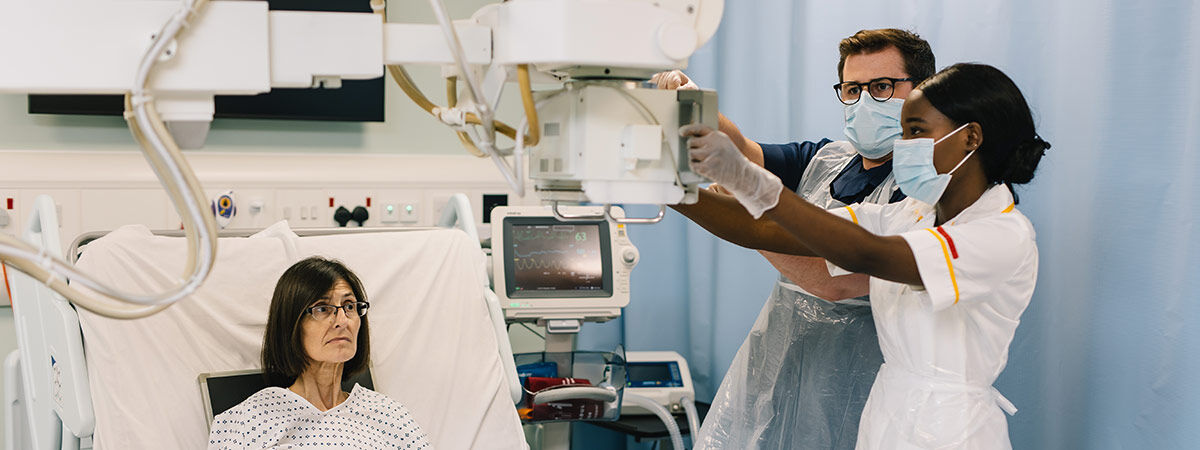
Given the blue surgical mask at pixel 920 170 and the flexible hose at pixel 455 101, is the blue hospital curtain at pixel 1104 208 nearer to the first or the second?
the blue surgical mask at pixel 920 170

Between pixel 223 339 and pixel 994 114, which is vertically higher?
pixel 994 114

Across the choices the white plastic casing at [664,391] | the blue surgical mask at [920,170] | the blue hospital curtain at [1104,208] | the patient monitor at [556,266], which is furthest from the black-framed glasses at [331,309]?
the blue hospital curtain at [1104,208]

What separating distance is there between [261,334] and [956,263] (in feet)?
5.64

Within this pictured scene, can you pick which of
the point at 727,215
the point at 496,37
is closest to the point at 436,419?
the point at 727,215

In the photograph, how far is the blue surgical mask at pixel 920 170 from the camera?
163 cm

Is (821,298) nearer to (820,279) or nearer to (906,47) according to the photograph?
(820,279)

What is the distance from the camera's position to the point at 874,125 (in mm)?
1924

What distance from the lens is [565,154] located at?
1.23m

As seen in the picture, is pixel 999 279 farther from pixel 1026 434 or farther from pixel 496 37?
pixel 496 37

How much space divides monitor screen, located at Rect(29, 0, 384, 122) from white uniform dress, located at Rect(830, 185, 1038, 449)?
214 cm

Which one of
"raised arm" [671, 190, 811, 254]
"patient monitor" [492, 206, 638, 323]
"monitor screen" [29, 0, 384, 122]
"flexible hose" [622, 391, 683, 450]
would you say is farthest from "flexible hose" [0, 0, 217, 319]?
"monitor screen" [29, 0, 384, 122]

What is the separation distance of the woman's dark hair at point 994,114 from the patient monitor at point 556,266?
1.46 meters

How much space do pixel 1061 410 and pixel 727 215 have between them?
30.8 inches

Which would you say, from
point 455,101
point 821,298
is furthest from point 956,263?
point 455,101
